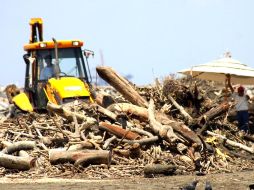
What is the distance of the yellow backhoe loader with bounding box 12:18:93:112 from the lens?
17891 millimetres

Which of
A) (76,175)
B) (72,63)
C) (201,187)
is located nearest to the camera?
(201,187)

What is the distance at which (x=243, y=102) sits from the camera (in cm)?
1767

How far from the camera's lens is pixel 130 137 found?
14.6 metres

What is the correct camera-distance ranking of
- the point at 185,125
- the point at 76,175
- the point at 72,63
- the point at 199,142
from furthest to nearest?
the point at 72,63 → the point at 185,125 → the point at 199,142 → the point at 76,175

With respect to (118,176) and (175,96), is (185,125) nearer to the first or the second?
(175,96)

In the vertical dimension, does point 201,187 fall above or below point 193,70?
below

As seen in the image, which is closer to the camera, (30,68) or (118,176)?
(118,176)

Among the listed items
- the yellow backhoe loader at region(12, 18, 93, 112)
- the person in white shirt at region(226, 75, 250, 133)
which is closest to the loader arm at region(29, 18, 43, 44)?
the yellow backhoe loader at region(12, 18, 93, 112)

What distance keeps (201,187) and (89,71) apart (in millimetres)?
8117

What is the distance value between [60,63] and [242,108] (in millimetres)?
5090

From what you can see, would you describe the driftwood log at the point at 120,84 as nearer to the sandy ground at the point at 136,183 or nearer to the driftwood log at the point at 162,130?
the driftwood log at the point at 162,130

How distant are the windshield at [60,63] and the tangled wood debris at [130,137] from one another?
54.7 inches

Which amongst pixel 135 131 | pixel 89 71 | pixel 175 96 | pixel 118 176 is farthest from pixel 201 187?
pixel 89 71

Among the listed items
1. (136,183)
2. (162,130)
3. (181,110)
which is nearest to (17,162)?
(136,183)
